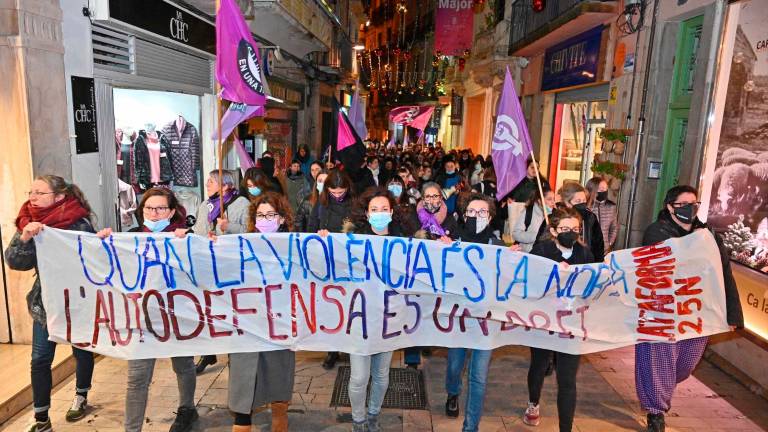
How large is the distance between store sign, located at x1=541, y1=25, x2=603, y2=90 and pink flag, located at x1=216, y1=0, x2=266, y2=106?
7399mm

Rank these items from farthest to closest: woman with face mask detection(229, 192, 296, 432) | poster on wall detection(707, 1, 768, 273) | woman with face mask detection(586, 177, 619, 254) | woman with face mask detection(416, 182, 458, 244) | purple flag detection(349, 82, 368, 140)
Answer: purple flag detection(349, 82, 368, 140) < woman with face mask detection(586, 177, 619, 254) < poster on wall detection(707, 1, 768, 273) < woman with face mask detection(416, 182, 458, 244) < woman with face mask detection(229, 192, 296, 432)

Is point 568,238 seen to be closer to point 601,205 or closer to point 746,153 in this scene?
point 601,205

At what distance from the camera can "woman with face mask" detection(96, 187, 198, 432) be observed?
354 cm

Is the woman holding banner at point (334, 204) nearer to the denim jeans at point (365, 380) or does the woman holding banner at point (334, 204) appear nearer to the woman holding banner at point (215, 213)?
the woman holding banner at point (215, 213)

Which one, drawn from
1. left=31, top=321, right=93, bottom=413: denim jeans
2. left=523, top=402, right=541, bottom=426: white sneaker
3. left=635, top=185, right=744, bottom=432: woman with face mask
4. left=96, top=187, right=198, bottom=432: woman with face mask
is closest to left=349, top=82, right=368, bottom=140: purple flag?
left=96, top=187, right=198, bottom=432: woman with face mask

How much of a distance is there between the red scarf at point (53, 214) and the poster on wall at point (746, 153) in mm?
6041

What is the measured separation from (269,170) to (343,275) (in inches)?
196

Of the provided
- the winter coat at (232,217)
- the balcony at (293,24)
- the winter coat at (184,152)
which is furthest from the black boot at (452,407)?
the balcony at (293,24)

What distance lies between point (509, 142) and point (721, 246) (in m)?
1.80

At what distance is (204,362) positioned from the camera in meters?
5.11

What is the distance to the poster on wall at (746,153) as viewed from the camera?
Answer: 5.28 m

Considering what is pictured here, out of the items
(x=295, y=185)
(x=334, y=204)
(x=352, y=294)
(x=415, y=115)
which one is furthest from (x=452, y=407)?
(x=415, y=115)

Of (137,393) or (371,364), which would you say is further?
(371,364)

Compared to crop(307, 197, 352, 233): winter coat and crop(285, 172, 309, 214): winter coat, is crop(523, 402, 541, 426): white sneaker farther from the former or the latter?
crop(285, 172, 309, 214): winter coat
